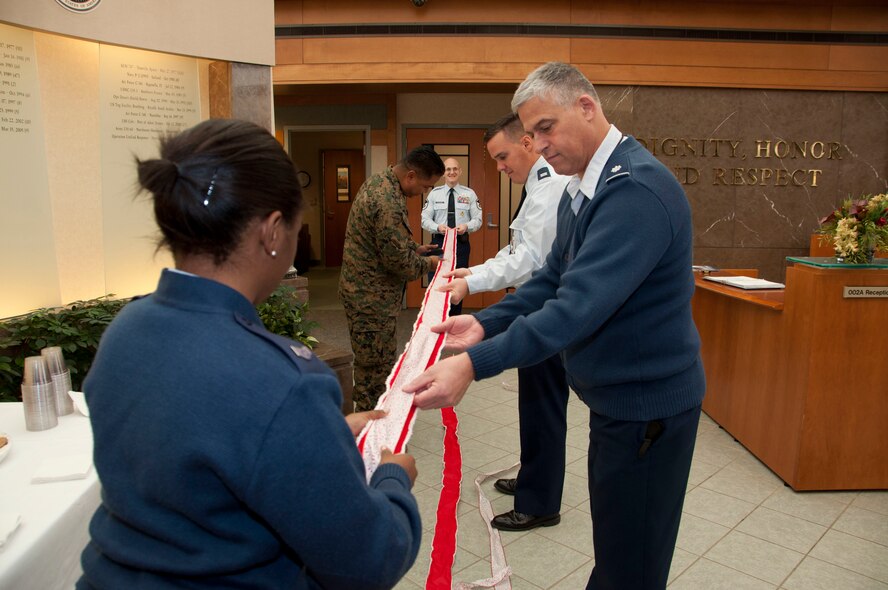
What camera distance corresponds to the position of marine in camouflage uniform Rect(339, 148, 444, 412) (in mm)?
3748

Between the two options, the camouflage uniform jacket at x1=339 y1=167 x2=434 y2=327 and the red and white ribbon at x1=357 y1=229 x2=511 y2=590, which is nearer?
the red and white ribbon at x1=357 y1=229 x2=511 y2=590

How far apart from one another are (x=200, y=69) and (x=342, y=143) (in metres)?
10.00

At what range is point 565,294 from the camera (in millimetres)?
1579

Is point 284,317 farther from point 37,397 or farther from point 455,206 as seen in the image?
point 455,206

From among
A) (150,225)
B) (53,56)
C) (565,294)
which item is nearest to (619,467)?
(565,294)

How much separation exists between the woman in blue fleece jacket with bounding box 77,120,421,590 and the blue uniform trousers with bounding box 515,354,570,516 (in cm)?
210

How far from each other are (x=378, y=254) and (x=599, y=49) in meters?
4.58

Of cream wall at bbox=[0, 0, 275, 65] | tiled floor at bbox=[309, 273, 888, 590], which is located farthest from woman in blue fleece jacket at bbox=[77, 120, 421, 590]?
cream wall at bbox=[0, 0, 275, 65]

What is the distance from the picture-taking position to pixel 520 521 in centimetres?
299

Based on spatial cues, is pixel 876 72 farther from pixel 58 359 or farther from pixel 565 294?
pixel 58 359

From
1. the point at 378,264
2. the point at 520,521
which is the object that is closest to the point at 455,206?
the point at 378,264

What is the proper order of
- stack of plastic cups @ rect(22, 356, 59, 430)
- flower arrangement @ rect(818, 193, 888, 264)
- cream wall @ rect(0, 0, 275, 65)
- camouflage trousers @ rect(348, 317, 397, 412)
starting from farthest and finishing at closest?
camouflage trousers @ rect(348, 317, 397, 412)
flower arrangement @ rect(818, 193, 888, 264)
cream wall @ rect(0, 0, 275, 65)
stack of plastic cups @ rect(22, 356, 59, 430)

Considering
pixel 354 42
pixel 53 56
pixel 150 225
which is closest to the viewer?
pixel 53 56

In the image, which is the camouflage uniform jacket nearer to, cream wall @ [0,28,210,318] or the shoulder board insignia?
cream wall @ [0,28,210,318]
